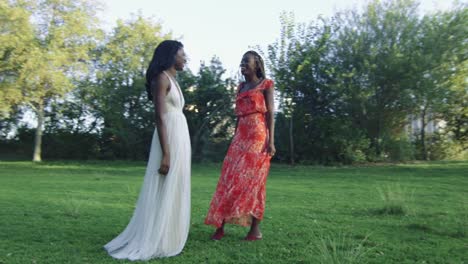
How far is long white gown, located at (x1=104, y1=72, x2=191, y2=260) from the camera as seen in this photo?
4.76 m

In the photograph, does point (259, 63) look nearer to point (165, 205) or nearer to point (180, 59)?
point (180, 59)

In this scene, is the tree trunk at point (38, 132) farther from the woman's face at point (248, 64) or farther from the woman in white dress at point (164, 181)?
the woman in white dress at point (164, 181)

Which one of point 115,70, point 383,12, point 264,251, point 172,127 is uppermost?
point 383,12

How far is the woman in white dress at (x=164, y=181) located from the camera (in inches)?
188

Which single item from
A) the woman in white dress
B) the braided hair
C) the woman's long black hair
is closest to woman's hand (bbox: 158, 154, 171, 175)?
the woman in white dress

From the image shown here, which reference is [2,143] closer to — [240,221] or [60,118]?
[60,118]

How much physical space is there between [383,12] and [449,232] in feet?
58.7

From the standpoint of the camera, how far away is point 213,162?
2317 cm

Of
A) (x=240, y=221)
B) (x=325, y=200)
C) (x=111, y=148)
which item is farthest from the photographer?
(x=111, y=148)

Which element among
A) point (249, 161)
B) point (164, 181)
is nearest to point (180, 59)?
point (164, 181)

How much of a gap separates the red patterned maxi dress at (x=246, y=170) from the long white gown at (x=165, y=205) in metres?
0.72

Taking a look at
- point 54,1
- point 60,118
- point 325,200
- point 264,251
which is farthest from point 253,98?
point 60,118

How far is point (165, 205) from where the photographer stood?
4805 mm

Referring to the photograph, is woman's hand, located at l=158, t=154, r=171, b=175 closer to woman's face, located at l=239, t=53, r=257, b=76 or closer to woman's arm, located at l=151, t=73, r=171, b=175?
woman's arm, located at l=151, t=73, r=171, b=175
